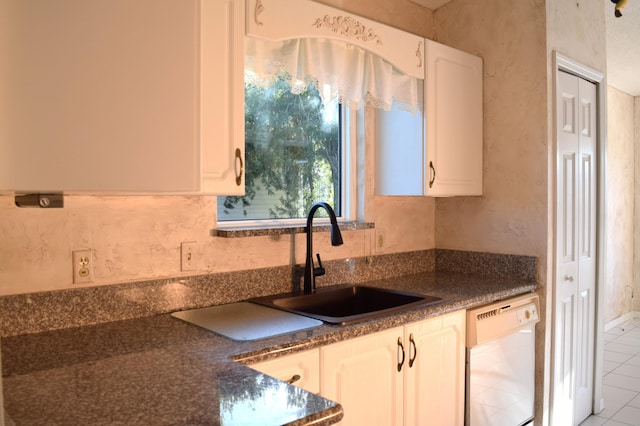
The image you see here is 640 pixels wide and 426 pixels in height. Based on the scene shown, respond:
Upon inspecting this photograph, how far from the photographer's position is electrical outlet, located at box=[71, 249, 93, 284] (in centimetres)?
160

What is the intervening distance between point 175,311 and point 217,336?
0.38 m

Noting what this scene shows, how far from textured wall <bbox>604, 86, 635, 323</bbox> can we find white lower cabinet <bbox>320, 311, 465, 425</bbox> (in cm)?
355

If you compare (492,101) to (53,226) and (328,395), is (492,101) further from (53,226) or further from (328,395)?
(53,226)

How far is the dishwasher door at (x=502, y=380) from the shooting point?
7.12ft

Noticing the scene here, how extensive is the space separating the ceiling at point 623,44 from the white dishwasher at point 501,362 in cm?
180

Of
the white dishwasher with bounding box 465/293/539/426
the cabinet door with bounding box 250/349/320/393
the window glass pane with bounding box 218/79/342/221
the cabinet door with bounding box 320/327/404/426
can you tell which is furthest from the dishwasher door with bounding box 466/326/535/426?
the window glass pane with bounding box 218/79/342/221

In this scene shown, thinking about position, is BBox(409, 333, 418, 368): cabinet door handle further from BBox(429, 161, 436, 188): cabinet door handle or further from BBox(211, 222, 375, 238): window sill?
BBox(429, 161, 436, 188): cabinet door handle

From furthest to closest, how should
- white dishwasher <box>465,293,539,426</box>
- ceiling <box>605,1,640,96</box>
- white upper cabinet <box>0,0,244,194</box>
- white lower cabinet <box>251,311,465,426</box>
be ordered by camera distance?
ceiling <box>605,1,640,96</box>
white dishwasher <box>465,293,539,426</box>
white lower cabinet <box>251,311,465,426</box>
white upper cabinet <box>0,0,244,194</box>

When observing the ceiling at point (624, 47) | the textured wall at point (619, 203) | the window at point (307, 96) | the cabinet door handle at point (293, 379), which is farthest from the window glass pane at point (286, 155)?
the textured wall at point (619, 203)

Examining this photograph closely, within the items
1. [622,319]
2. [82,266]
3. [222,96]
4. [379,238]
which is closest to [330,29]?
[222,96]

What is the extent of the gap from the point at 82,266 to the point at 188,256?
15.1 inches

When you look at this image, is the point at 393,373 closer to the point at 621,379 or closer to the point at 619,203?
the point at 621,379

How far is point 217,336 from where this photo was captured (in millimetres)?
1509

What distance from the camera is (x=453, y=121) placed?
255 centimetres
